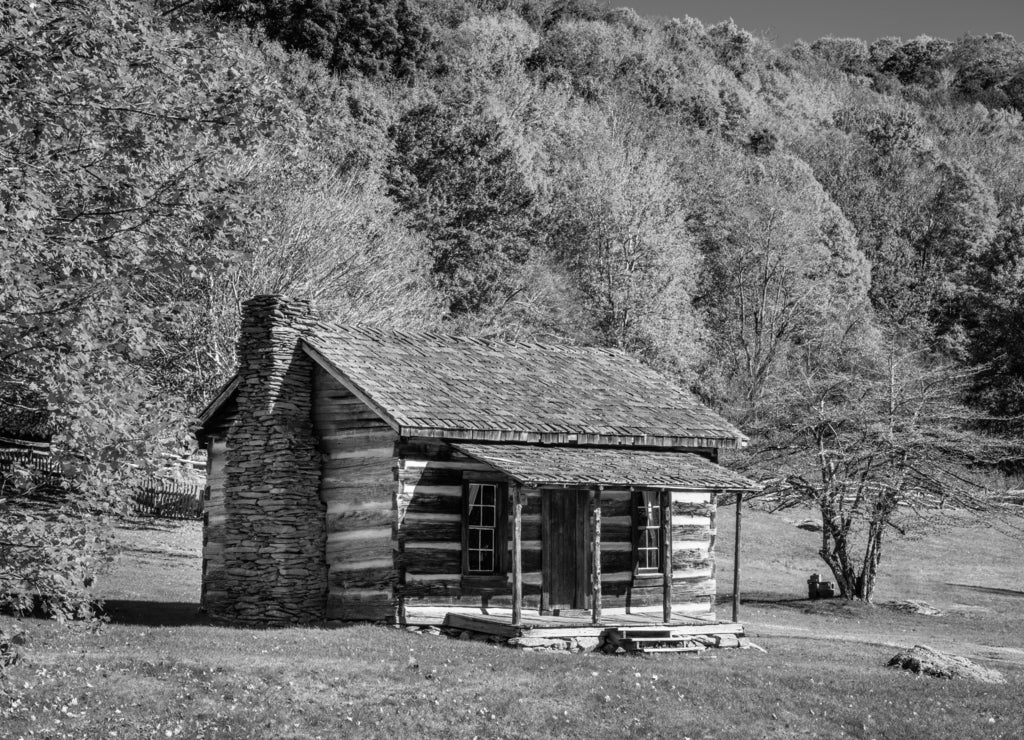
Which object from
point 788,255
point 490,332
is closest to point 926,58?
point 788,255

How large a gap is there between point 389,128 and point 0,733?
49095mm

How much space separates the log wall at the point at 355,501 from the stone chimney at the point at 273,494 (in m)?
0.27

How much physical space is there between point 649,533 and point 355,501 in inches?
268

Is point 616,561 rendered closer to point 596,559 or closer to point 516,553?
point 596,559

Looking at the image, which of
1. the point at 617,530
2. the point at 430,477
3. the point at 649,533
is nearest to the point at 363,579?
the point at 430,477

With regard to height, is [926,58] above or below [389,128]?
above

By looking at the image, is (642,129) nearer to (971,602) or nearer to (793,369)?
(793,369)

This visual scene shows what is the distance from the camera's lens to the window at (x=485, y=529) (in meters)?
24.1

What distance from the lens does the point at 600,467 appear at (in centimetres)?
2345

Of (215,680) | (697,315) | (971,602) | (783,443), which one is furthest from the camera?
(697,315)

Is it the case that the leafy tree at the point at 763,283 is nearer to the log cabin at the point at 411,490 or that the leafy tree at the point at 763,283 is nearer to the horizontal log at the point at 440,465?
the log cabin at the point at 411,490

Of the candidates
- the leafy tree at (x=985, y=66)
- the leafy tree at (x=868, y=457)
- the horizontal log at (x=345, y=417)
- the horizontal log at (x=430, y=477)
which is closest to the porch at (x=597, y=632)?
the horizontal log at (x=430, y=477)

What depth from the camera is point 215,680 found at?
16844mm

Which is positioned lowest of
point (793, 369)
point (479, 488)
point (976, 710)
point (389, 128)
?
point (976, 710)
